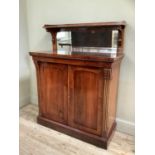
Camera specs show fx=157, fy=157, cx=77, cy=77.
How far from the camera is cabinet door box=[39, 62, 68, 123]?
1982mm

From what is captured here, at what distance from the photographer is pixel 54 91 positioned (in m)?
2.09

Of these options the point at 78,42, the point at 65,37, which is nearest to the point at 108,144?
the point at 78,42

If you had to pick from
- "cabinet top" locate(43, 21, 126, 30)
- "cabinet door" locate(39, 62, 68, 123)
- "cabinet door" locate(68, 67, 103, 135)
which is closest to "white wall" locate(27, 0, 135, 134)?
"cabinet top" locate(43, 21, 126, 30)

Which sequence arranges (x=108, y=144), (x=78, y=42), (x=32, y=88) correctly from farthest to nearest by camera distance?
(x=32, y=88)
(x=78, y=42)
(x=108, y=144)

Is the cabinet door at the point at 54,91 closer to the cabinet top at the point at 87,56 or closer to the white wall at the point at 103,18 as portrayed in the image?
the cabinet top at the point at 87,56

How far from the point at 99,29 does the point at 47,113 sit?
1.37 meters

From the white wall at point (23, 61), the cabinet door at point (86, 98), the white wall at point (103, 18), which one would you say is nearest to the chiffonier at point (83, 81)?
the cabinet door at point (86, 98)

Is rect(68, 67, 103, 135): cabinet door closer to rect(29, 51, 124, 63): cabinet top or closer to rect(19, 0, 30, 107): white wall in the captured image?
rect(29, 51, 124, 63): cabinet top

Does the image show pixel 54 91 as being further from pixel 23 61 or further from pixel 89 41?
pixel 23 61

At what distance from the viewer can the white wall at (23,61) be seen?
2.68 m

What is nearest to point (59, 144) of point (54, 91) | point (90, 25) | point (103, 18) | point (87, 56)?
point (54, 91)

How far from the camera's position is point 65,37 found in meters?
2.35
